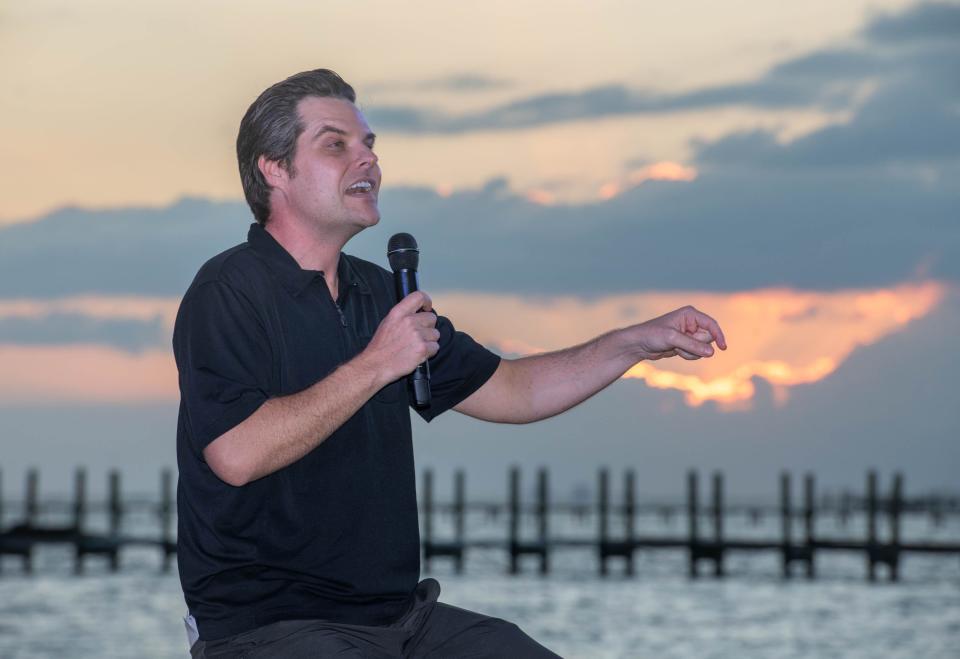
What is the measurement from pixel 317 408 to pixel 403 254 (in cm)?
58

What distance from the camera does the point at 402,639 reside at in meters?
2.98

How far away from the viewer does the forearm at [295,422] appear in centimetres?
268

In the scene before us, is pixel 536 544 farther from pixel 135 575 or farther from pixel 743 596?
pixel 135 575

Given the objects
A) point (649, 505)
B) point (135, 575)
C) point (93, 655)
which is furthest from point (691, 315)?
point (649, 505)

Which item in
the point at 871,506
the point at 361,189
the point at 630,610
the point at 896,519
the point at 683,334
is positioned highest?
the point at 361,189

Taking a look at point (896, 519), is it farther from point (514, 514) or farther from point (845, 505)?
point (845, 505)

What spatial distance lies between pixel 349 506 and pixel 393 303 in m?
0.59

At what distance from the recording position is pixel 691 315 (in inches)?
133

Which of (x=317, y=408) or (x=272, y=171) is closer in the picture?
(x=317, y=408)

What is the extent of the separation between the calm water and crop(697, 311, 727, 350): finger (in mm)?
17945

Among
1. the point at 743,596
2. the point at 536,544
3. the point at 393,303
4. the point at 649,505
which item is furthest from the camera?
the point at 649,505

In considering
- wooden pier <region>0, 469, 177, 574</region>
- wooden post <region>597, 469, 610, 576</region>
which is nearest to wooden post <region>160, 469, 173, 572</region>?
wooden pier <region>0, 469, 177, 574</region>

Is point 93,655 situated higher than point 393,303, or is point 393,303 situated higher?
point 393,303

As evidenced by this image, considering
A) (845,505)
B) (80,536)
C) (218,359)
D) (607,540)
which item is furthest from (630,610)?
(845,505)
